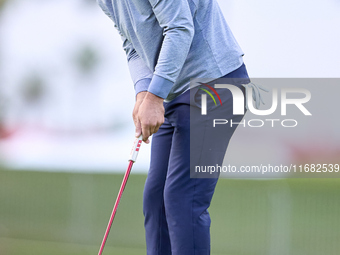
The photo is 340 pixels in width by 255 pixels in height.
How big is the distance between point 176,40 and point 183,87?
4.9 inches

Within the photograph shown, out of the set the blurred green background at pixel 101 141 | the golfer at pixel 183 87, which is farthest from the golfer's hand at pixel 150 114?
the blurred green background at pixel 101 141

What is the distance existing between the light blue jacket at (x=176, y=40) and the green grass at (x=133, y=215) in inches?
34.9

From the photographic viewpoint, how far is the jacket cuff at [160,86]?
994 mm

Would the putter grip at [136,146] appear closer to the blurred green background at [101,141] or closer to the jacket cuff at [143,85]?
the jacket cuff at [143,85]

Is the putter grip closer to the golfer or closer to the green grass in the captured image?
the golfer

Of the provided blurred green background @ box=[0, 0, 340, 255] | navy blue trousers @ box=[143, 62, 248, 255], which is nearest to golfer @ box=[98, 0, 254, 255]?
navy blue trousers @ box=[143, 62, 248, 255]

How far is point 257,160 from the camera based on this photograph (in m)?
1.81

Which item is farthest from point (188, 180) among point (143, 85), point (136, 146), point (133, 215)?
point (133, 215)

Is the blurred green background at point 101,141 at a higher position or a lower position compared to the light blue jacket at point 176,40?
lower

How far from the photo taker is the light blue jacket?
98cm

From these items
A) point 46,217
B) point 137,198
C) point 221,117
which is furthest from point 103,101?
point 221,117

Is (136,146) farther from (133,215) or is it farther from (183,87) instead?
(133,215)

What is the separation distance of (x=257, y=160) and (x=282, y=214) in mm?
226

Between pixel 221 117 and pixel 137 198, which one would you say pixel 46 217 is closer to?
pixel 137 198
